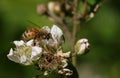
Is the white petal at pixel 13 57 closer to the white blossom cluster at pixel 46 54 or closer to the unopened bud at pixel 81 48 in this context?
the white blossom cluster at pixel 46 54

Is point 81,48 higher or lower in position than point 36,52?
higher

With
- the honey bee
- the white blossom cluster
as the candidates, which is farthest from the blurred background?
the white blossom cluster

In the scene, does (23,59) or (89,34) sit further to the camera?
(89,34)

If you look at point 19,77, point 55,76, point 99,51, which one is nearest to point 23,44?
point 55,76

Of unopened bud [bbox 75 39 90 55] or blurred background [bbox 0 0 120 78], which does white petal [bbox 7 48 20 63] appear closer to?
unopened bud [bbox 75 39 90 55]

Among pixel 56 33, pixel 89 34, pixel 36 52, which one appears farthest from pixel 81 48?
pixel 89 34

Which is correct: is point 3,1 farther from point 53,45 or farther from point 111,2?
point 53,45

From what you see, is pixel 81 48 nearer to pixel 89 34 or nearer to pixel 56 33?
pixel 56 33
